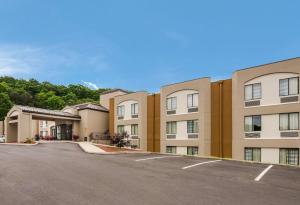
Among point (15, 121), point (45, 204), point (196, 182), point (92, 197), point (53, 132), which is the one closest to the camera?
point (45, 204)

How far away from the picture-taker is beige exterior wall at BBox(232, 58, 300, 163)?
26.4 meters

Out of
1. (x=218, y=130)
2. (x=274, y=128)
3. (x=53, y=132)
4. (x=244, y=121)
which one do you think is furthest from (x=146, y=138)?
(x=53, y=132)

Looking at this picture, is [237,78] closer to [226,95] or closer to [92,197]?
[226,95]

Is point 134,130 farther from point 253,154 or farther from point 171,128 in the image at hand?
point 253,154

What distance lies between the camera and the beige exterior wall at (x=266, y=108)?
26.4m

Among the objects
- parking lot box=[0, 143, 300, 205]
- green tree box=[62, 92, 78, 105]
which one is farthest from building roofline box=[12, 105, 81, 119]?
green tree box=[62, 92, 78, 105]

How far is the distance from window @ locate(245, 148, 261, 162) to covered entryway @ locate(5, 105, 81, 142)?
2856cm

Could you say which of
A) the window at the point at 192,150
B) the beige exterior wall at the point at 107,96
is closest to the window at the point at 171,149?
the window at the point at 192,150

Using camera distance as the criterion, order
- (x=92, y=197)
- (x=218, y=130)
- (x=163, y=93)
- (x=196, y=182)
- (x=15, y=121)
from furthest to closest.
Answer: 1. (x=15, y=121)
2. (x=163, y=93)
3. (x=218, y=130)
4. (x=196, y=182)
5. (x=92, y=197)

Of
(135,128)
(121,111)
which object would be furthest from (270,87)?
(121,111)

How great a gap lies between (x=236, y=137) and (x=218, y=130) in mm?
2343

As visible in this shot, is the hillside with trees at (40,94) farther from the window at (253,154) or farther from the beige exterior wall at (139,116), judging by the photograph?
the window at (253,154)

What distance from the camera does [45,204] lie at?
334 inches

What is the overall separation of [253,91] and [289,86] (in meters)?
3.18
